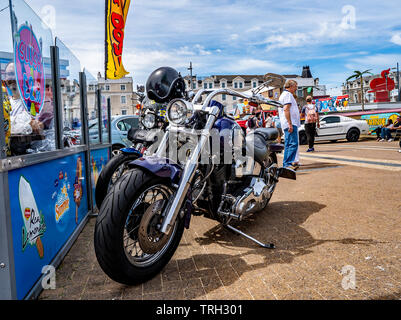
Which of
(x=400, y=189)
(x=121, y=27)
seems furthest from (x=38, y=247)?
(x=400, y=189)

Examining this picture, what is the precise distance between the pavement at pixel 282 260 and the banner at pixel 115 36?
286 centimetres

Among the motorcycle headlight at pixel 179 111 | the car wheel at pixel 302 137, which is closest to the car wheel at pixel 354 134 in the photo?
the car wheel at pixel 302 137

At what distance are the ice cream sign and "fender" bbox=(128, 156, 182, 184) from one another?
3.02 ft

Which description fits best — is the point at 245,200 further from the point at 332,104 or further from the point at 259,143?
the point at 332,104

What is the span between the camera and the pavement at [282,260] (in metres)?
2.33

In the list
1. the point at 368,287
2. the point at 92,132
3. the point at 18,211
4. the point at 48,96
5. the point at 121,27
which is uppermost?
the point at 121,27

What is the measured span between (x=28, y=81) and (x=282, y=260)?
250cm

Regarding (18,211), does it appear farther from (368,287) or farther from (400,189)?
(400,189)

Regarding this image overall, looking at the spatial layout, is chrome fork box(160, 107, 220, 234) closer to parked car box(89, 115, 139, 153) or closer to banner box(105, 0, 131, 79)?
banner box(105, 0, 131, 79)

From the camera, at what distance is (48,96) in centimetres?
300

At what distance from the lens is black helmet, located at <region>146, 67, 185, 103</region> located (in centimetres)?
293

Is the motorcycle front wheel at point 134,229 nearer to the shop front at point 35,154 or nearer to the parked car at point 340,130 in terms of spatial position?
the shop front at point 35,154

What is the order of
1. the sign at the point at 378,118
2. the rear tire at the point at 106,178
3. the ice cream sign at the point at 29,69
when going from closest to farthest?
1. the ice cream sign at the point at 29,69
2. the rear tire at the point at 106,178
3. the sign at the point at 378,118
